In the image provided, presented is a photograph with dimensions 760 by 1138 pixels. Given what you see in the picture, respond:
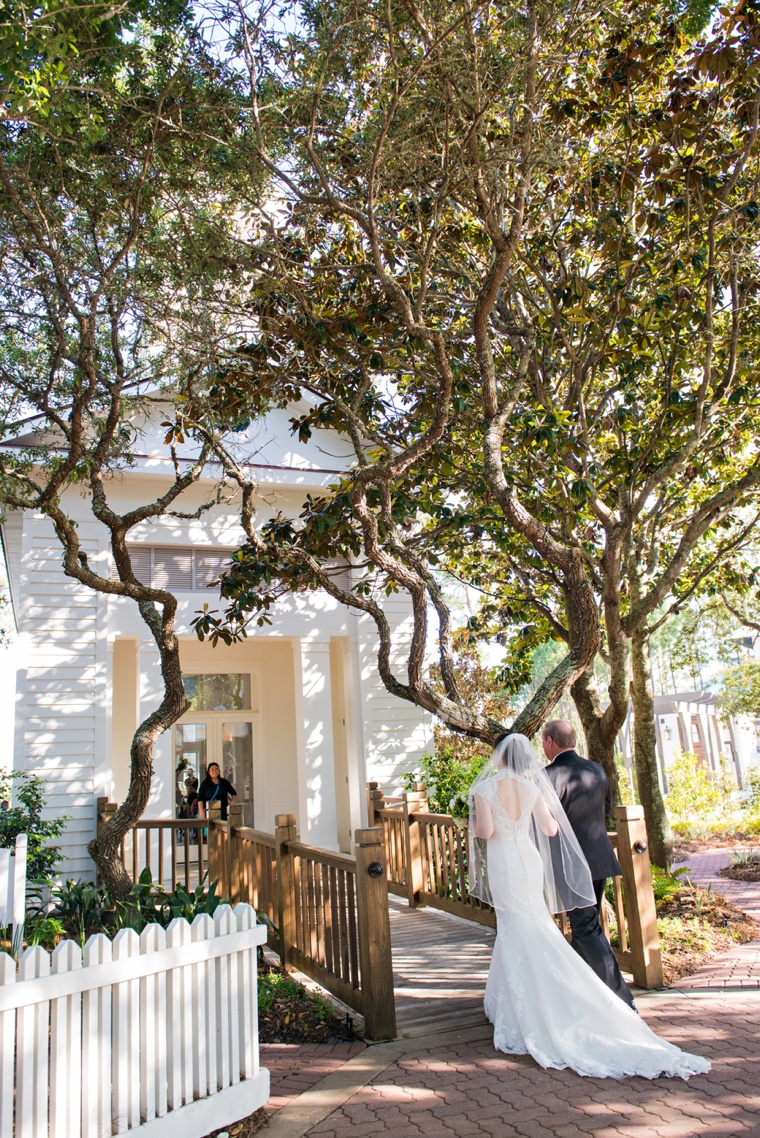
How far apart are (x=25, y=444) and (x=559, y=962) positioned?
9.22 m

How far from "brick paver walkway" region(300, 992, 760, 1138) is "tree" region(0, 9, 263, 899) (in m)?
3.13

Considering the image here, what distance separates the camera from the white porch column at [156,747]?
12070mm

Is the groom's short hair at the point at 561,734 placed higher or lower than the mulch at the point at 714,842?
higher

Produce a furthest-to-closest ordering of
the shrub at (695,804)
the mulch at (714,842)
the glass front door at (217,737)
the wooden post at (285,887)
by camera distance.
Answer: the shrub at (695,804)
the mulch at (714,842)
the glass front door at (217,737)
the wooden post at (285,887)

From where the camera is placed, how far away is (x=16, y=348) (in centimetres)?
885

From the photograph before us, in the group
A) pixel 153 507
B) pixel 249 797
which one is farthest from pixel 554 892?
pixel 249 797

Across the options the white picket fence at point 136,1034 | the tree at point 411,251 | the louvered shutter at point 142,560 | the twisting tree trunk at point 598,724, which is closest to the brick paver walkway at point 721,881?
the twisting tree trunk at point 598,724

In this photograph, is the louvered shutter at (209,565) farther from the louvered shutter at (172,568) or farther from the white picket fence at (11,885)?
the white picket fence at (11,885)

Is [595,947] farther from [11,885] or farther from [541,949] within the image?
[11,885]

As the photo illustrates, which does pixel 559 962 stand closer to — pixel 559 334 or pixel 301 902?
pixel 301 902

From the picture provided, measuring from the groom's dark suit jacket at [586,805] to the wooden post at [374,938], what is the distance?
4.62 ft

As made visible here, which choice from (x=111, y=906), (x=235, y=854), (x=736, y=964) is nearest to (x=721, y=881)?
(x=736, y=964)

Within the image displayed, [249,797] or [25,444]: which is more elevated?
[25,444]

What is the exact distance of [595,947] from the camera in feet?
19.1
